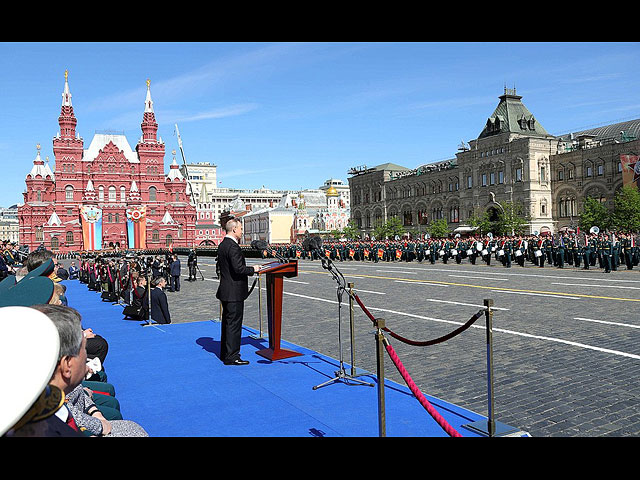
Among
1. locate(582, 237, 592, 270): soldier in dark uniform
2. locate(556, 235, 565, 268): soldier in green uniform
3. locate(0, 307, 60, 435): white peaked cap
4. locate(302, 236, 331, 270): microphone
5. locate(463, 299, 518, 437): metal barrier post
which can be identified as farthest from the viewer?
locate(556, 235, 565, 268): soldier in green uniform

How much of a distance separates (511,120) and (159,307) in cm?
6033

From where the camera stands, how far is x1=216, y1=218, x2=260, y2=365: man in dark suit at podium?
7.37 meters

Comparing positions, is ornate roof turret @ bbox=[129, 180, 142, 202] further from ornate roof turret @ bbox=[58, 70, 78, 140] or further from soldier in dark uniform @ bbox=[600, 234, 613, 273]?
soldier in dark uniform @ bbox=[600, 234, 613, 273]

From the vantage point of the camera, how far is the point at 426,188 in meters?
75.9

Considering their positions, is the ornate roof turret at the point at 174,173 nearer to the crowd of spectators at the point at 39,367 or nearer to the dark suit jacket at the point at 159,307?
the dark suit jacket at the point at 159,307

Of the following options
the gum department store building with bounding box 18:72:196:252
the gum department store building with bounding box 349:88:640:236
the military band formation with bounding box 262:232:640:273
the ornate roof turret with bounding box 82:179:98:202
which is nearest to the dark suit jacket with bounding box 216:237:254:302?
the military band formation with bounding box 262:232:640:273

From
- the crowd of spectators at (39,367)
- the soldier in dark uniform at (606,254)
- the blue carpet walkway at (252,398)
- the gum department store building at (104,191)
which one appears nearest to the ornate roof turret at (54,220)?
the gum department store building at (104,191)

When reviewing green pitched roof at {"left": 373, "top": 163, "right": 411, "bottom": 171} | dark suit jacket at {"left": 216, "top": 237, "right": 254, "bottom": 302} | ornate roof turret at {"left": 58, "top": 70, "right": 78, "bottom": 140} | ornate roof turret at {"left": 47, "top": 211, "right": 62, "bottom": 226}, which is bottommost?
dark suit jacket at {"left": 216, "top": 237, "right": 254, "bottom": 302}

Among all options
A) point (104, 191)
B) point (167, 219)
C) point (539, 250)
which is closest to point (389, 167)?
point (167, 219)
